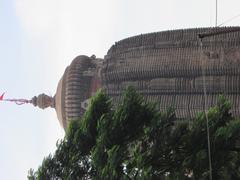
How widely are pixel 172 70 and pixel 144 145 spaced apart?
7.89 m

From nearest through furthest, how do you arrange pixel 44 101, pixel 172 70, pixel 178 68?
pixel 178 68 < pixel 172 70 < pixel 44 101

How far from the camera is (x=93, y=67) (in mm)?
31938

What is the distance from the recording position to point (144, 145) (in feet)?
65.4

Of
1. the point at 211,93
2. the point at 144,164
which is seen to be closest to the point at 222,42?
the point at 211,93

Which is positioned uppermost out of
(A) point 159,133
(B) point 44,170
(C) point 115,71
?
(C) point 115,71

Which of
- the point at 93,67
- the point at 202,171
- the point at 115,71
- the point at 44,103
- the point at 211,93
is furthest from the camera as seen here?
the point at 44,103

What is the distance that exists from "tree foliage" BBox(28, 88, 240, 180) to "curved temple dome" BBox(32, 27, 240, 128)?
593cm

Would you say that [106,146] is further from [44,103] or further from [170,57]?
[44,103]

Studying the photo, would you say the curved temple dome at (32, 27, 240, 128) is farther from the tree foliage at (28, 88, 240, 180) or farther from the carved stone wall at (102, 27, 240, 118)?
the tree foliage at (28, 88, 240, 180)

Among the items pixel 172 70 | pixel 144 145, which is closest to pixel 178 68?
pixel 172 70

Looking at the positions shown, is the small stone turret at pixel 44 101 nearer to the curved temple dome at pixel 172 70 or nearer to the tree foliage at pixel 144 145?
the curved temple dome at pixel 172 70

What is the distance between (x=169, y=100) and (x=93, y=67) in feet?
20.8

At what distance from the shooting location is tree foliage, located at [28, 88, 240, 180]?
19.0 m

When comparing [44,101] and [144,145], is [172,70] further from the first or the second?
[44,101]
